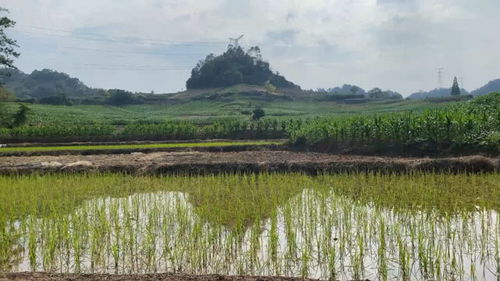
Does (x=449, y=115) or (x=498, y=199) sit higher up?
(x=449, y=115)

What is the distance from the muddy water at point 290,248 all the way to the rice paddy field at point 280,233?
0.07 feet

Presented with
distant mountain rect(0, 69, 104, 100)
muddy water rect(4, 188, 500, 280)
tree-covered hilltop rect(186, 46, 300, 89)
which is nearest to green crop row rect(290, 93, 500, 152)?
muddy water rect(4, 188, 500, 280)

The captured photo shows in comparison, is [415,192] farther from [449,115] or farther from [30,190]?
[30,190]

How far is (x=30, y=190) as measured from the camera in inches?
481

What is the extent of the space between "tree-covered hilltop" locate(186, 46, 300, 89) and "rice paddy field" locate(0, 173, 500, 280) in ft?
266

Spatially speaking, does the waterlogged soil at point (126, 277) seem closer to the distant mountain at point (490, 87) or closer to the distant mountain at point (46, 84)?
the distant mountain at point (46, 84)

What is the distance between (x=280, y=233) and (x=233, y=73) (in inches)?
3352

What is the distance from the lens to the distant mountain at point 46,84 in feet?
337

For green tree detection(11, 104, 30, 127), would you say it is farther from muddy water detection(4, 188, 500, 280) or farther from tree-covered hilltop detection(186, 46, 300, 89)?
tree-covered hilltop detection(186, 46, 300, 89)

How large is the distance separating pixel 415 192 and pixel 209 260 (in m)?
6.14

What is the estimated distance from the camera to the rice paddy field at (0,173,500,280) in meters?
6.54

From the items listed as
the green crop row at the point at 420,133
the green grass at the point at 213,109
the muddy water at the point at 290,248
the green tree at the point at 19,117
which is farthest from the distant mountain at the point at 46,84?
the muddy water at the point at 290,248

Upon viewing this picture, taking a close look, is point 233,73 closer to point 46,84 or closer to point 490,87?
point 46,84

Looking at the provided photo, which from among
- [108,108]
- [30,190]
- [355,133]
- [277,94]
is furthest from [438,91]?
[30,190]
